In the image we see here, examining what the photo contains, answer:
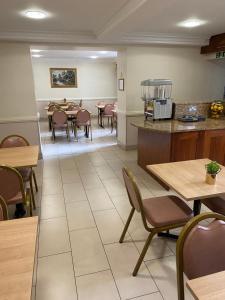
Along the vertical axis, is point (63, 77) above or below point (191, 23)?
below

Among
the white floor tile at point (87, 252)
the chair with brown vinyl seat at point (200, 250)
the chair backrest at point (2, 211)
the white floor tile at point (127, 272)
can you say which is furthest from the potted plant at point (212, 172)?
the chair backrest at point (2, 211)

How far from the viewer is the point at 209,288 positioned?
858 mm

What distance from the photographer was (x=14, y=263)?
40.6 inches

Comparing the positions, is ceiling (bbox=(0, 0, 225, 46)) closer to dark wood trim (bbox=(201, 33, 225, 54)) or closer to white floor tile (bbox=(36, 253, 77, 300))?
dark wood trim (bbox=(201, 33, 225, 54))

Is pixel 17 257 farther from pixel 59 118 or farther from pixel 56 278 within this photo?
pixel 59 118

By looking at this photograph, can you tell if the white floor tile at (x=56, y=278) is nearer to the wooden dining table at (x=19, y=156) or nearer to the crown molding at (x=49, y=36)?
the wooden dining table at (x=19, y=156)

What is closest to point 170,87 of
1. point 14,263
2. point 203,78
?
point 203,78

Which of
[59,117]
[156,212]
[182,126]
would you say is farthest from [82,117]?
[156,212]

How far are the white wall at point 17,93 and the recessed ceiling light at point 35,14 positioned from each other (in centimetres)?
103

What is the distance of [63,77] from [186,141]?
271 inches

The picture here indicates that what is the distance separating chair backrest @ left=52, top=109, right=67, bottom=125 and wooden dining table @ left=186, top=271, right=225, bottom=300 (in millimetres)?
5433

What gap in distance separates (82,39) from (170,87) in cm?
204

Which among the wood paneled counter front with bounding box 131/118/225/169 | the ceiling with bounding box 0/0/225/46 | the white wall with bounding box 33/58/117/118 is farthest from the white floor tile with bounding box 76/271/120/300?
the white wall with bounding box 33/58/117/118

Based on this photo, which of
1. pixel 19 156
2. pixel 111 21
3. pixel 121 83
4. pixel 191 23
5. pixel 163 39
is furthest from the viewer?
pixel 121 83
